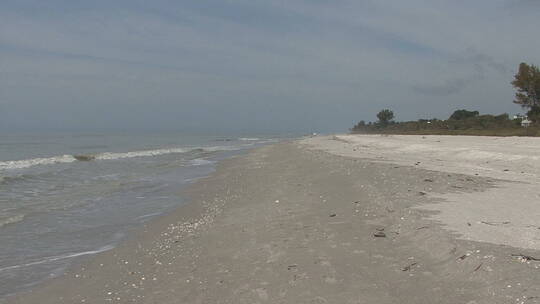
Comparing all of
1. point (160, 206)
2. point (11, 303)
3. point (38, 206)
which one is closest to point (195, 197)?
point (160, 206)

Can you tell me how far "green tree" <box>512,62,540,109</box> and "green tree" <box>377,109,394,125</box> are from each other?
67.7 metres

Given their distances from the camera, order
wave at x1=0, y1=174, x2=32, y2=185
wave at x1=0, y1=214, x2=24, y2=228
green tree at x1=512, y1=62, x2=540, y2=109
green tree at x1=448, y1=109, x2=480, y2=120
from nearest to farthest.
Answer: wave at x1=0, y1=214, x2=24, y2=228 < wave at x1=0, y1=174, x2=32, y2=185 < green tree at x1=512, y1=62, x2=540, y2=109 < green tree at x1=448, y1=109, x2=480, y2=120

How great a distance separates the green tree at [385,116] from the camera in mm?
125625

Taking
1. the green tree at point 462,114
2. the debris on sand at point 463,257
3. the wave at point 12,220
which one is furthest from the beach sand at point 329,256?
the green tree at point 462,114

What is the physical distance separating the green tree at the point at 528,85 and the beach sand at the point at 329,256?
2034 inches

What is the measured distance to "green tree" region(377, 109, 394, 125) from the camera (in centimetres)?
12562

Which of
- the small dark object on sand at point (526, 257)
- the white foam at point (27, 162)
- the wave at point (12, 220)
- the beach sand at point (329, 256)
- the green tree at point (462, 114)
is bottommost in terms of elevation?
the white foam at point (27, 162)

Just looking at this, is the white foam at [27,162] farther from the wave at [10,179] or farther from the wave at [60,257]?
the wave at [60,257]

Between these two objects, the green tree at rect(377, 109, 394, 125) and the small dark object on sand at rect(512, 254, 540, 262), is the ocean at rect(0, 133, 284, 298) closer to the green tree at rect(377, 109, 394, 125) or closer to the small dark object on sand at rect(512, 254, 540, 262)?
the small dark object on sand at rect(512, 254, 540, 262)

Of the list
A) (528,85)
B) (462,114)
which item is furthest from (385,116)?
(528,85)

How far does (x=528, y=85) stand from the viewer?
5556cm

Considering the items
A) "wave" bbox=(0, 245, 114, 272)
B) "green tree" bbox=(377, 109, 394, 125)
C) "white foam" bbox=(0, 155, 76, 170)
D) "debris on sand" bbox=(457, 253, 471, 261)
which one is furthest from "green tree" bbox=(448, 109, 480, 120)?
"debris on sand" bbox=(457, 253, 471, 261)

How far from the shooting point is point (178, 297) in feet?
18.5

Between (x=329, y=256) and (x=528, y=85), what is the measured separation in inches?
2319
